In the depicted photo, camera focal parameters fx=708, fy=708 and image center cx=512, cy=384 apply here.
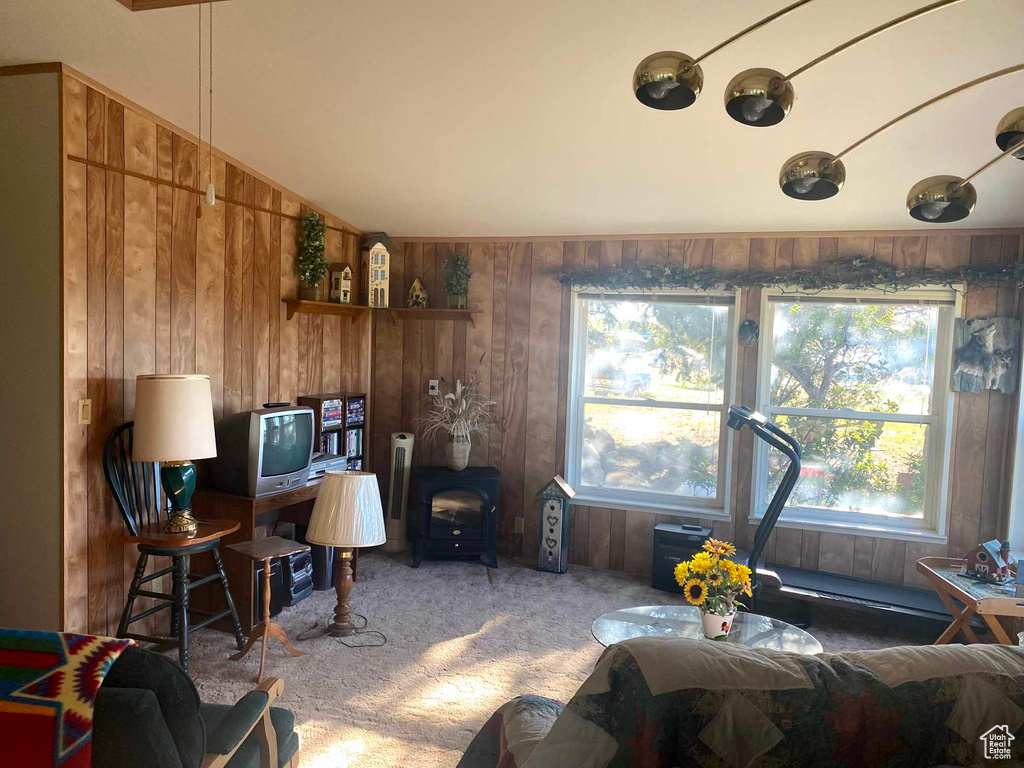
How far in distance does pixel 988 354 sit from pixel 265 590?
13.8 ft

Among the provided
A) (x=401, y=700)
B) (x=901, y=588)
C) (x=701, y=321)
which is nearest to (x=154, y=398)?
(x=401, y=700)

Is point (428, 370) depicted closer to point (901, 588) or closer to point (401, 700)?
point (401, 700)

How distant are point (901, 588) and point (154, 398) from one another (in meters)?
4.23

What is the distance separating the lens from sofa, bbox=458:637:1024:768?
1.18m

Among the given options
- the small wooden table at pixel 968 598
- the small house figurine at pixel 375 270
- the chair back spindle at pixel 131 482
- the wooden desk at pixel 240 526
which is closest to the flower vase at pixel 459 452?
the small house figurine at pixel 375 270

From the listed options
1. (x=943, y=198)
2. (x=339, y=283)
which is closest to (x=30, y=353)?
(x=339, y=283)

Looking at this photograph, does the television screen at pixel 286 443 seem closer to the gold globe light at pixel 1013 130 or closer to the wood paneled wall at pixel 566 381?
the wood paneled wall at pixel 566 381

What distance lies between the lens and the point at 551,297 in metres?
5.18

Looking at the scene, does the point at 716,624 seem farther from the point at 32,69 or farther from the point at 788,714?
the point at 32,69

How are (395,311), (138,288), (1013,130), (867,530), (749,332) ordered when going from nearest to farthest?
(1013,130)
(138,288)
(867,530)
(749,332)
(395,311)

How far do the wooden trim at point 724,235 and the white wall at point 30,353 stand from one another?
2.72 meters

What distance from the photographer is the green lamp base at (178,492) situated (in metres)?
3.33

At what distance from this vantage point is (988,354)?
4.16 metres

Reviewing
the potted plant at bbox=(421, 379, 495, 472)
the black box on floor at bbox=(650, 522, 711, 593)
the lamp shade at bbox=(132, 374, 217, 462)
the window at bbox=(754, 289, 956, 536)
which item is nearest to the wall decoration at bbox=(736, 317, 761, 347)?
the window at bbox=(754, 289, 956, 536)
